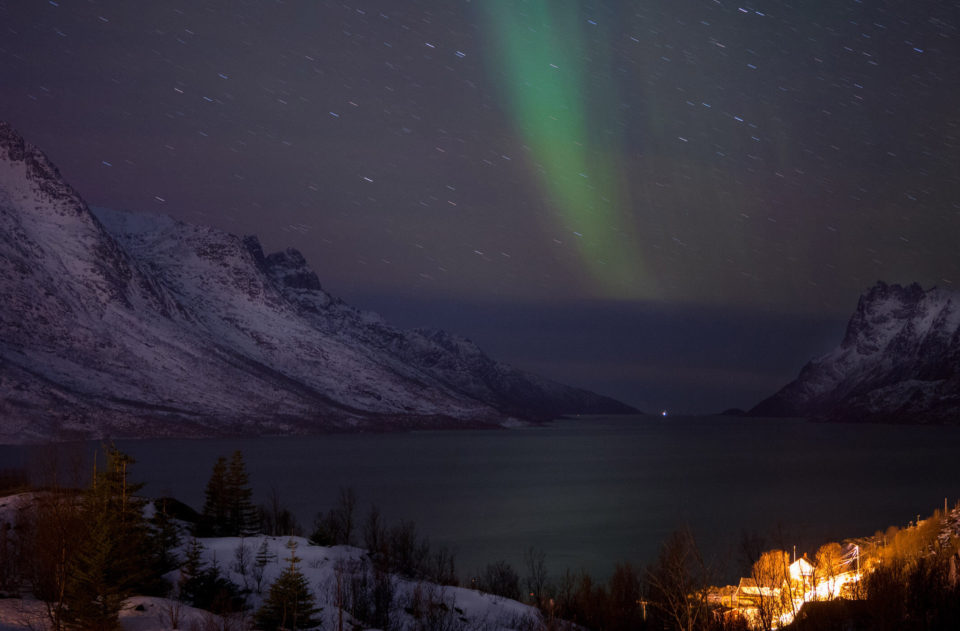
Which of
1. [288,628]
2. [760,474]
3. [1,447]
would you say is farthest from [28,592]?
[1,447]

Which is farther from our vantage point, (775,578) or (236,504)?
(236,504)

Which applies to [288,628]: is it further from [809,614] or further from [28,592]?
[809,614]

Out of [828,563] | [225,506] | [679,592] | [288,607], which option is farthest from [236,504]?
[828,563]

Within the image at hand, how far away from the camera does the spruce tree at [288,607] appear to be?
32.5 metres

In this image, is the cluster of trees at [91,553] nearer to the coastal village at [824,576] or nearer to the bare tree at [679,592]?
the bare tree at [679,592]

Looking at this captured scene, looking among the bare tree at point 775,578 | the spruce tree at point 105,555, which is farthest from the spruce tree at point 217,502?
the bare tree at point 775,578

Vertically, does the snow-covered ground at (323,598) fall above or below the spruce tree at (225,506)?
below

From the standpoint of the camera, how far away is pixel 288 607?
3275cm

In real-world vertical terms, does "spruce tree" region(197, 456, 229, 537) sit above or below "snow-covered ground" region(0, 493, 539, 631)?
above

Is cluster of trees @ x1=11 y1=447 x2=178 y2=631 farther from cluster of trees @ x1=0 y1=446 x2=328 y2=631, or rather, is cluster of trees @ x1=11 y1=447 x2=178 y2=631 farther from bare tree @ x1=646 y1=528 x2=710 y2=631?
bare tree @ x1=646 y1=528 x2=710 y2=631

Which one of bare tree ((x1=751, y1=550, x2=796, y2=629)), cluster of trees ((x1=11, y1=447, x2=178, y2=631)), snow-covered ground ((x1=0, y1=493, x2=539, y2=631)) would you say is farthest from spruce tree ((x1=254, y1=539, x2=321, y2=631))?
bare tree ((x1=751, y1=550, x2=796, y2=629))

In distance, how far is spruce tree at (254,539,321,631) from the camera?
1281 inches

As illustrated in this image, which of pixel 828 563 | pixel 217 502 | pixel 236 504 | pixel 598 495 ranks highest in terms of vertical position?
pixel 217 502

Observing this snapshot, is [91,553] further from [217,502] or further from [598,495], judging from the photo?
[598,495]
